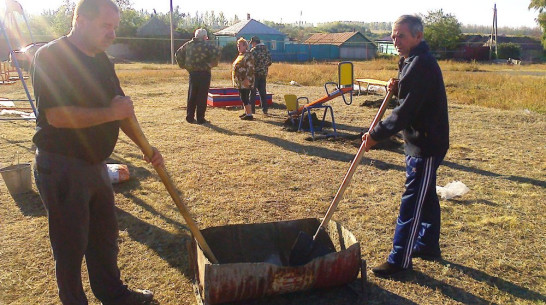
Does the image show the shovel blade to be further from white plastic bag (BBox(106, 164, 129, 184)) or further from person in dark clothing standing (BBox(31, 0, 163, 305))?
white plastic bag (BBox(106, 164, 129, 184))

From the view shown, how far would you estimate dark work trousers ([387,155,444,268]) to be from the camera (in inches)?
121

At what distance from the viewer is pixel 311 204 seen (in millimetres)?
4711

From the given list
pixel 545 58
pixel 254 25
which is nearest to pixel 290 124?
pixel 254 25

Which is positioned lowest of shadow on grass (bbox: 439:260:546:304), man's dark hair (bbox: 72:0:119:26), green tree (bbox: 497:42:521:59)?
shadow on grass (bbox: 439:260:546:304)

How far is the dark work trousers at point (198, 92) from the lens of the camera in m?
8.45

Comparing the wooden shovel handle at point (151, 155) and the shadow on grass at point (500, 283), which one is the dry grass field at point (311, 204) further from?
the wooden shovel handle at point (151, 155)

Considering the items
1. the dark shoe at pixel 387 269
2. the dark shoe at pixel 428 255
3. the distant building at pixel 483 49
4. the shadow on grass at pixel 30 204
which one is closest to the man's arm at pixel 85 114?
the dark shoe at pixel 387 269

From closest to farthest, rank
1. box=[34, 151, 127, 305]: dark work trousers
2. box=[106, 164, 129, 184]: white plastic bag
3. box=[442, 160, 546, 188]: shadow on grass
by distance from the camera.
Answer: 1. box=[34, 151, 127, 305]: dark work trousers
2. box=[106, 164, 129, 184]: white plastic bag
3. box=[442, 160, 546, 188]: shadow on grass

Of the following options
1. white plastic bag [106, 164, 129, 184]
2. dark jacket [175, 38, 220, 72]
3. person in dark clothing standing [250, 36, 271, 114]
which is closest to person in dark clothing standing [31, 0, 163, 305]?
white plastic bag [106, 164, 129, 184]

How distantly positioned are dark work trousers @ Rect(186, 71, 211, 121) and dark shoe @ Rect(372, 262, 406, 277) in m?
6.03

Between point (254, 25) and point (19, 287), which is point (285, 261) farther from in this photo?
point (254, 25)

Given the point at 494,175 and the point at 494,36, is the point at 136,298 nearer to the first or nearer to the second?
the point at 494,175

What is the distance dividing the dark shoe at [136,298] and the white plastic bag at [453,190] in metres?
3.34

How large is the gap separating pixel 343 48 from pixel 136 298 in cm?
4715
